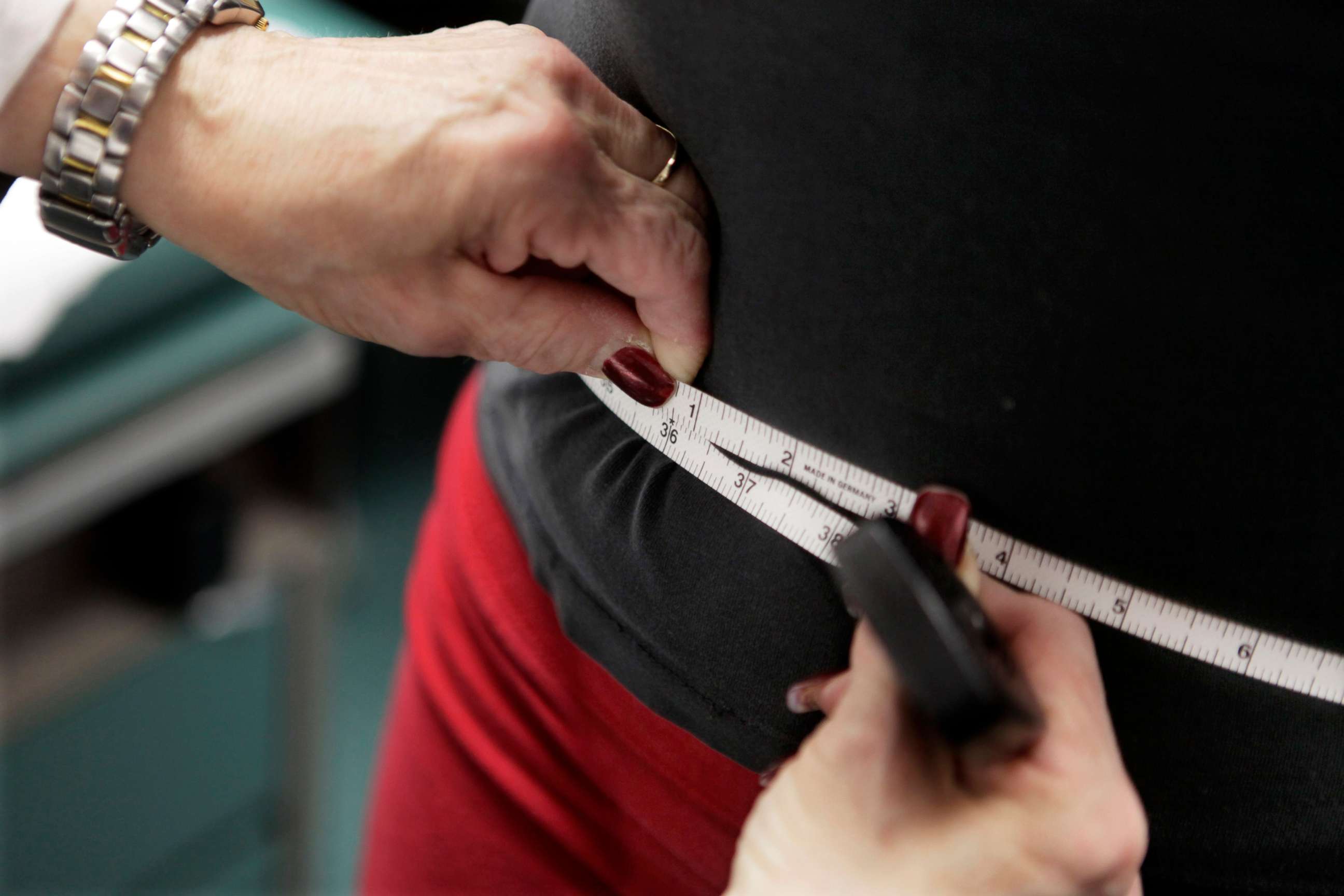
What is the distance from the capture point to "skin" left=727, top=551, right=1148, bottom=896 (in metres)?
0.48

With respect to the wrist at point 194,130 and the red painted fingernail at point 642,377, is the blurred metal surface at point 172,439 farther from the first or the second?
the red painted fingernail at point 642,377

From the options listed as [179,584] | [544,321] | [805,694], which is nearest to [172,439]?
[179,584]

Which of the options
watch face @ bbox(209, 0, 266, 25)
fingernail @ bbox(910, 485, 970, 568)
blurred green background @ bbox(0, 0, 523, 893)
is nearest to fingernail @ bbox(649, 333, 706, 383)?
fingernail @ bbox(910, 485, 970, 568)

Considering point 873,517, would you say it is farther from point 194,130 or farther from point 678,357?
point 194,130

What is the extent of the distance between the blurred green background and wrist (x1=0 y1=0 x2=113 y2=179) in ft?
2.22

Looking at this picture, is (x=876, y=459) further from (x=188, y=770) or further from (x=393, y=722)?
(x=188, y=770)

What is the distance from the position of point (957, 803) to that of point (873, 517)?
159mm

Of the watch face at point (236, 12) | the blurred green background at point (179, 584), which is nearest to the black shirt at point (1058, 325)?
the watch face at point (236, 12)

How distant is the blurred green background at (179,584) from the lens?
137 centimetres

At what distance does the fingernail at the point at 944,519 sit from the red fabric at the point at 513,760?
216 millimetres

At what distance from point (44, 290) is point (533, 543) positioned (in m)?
0.88

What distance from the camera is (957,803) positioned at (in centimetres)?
50

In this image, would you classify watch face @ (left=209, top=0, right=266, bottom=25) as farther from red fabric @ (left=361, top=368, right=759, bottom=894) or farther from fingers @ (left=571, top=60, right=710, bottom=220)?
red fabric @ (left=361, top=368, right=759, bottom=894)

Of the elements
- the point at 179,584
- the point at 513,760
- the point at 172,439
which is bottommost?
the point at 179,584
